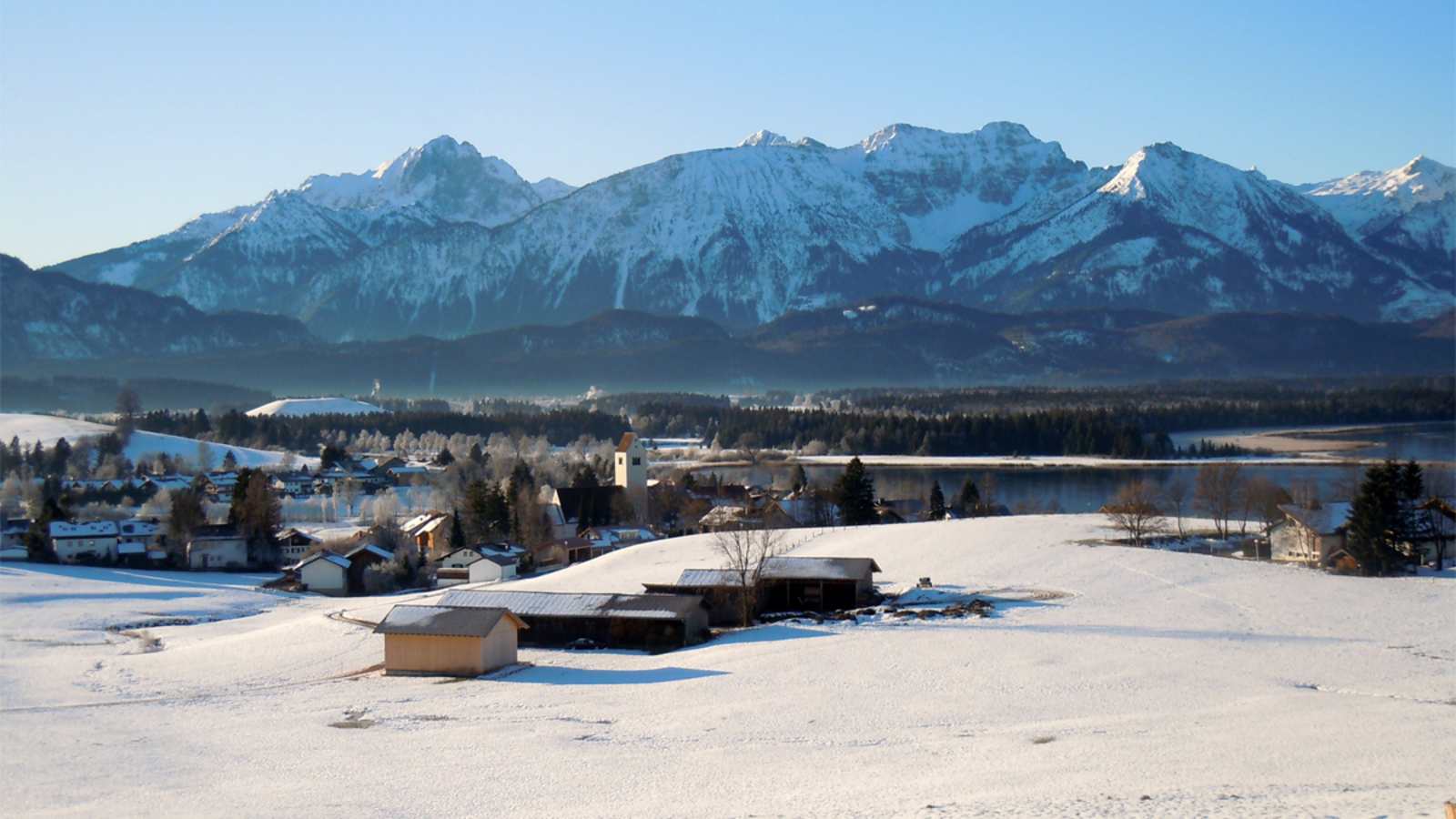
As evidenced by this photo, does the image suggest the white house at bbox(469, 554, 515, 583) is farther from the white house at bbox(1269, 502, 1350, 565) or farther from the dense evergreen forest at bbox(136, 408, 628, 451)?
the dense evergreen forest at bbox(136, 408, 628, 451)

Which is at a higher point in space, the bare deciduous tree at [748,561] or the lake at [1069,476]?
the lake at [1069,476]

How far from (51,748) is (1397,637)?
26.2 meters

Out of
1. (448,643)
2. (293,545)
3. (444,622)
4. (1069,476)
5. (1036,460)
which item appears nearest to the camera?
(448,643)

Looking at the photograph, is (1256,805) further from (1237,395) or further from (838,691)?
(1237,395)

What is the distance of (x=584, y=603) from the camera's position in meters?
36.9

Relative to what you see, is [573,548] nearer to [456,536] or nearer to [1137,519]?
[456,536]

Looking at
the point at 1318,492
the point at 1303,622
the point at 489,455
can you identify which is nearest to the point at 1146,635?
the point at 1303,622

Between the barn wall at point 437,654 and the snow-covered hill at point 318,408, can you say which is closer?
the barn wall at point 437,654

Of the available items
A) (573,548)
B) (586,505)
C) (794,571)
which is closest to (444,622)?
(794,571)

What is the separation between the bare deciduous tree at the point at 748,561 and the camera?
128 feet

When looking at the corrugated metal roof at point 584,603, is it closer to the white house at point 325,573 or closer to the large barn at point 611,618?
the large barn at point 611,618

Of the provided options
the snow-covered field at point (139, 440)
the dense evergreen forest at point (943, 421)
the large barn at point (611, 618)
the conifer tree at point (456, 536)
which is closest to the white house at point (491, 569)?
the conifer tree at point (456, 536)

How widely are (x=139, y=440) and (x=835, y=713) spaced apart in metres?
94.6

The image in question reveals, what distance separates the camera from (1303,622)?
1361 inches
